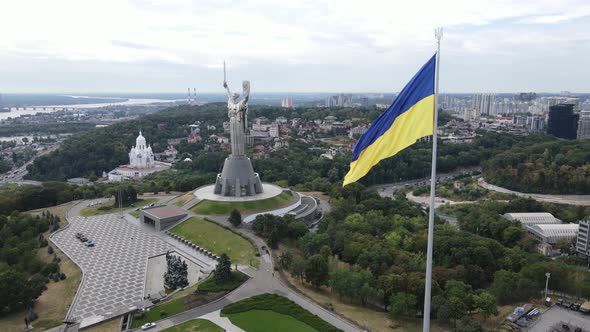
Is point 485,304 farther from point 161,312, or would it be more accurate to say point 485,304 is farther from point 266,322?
point 161,312

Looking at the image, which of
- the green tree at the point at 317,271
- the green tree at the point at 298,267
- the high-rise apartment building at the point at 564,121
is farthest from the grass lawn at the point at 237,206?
the high-rise apartment building at the point at 564,121

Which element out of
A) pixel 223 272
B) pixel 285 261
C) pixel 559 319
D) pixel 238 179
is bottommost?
pixel 559 319

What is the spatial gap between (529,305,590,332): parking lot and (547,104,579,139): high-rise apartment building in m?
89.7

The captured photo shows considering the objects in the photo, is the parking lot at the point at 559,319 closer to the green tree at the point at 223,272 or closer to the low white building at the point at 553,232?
the green tree at the point at 223,272

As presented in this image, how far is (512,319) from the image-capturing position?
20.5m

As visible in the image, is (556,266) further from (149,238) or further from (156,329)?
(149,238)

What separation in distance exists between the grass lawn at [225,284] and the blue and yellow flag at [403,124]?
15.3 metres

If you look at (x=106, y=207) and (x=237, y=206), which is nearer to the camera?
(x=237, y=206)

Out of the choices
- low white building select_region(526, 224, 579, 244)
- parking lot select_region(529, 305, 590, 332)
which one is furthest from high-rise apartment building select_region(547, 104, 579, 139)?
parking lot select_region(529, 305, 590, 332)

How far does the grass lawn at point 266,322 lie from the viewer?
2005 cm

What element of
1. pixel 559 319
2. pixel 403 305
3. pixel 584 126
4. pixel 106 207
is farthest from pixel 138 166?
pixel 584 126

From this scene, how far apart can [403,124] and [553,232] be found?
3465 cm

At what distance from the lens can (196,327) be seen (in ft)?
66.7

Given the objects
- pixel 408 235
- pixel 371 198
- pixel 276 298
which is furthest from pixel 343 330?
pixel 371 198
